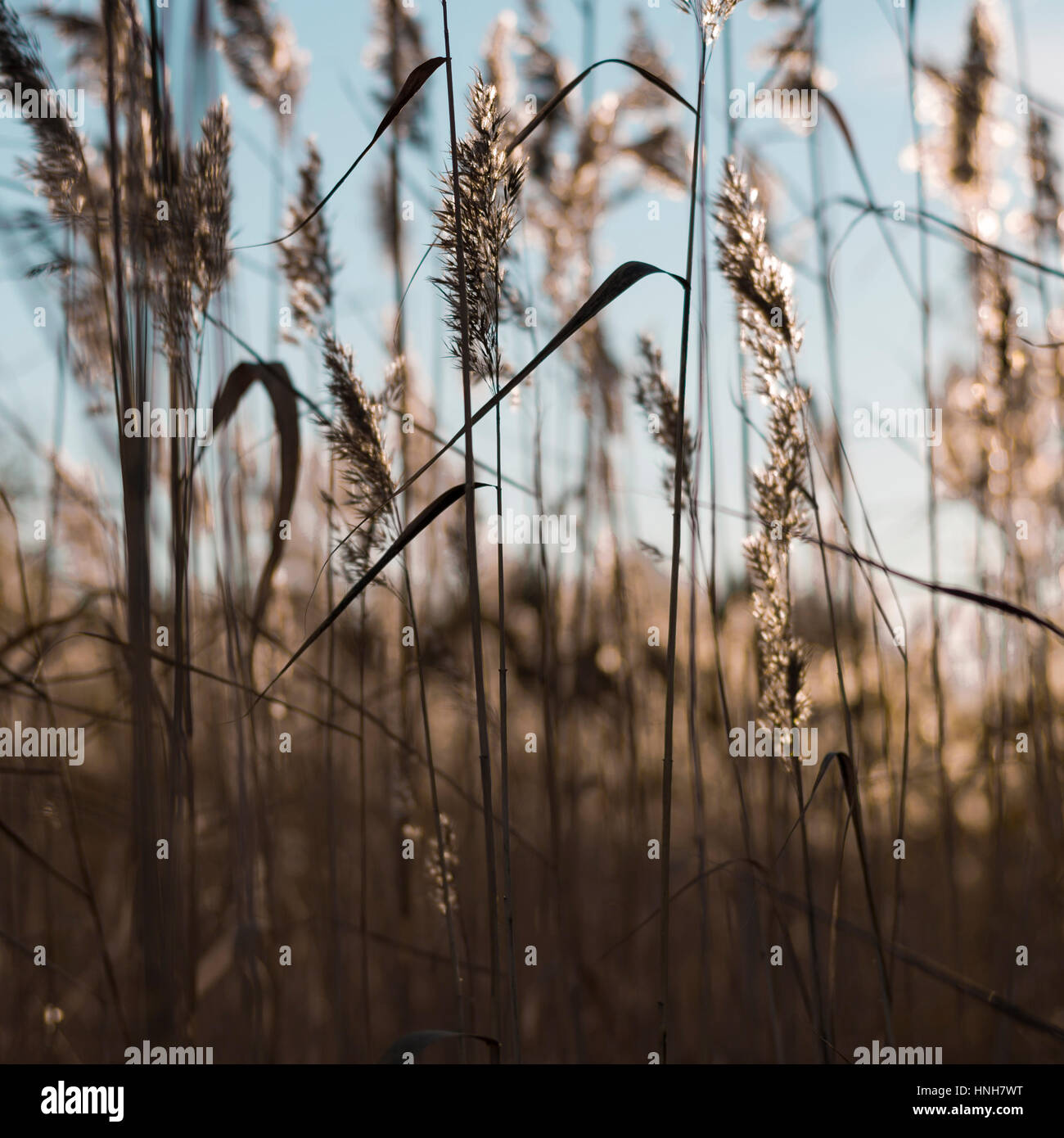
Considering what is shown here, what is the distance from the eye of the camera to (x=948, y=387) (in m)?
2.39

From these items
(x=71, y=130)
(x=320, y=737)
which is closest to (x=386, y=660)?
(x=320, y=737)

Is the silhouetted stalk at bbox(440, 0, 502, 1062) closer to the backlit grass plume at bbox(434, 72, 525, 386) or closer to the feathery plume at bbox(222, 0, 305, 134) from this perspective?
the backlit grass plume at bbox(434, 72, 525, 386)

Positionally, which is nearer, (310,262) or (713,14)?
(713,14)

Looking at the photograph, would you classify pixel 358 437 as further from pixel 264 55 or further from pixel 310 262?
pixel 264 55

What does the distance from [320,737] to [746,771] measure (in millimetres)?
919

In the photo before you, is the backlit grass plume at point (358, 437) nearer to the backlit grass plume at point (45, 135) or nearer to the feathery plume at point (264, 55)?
the backlit grass plume at point (45, 135)

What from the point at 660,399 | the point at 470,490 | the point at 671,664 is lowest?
the point at 671,664

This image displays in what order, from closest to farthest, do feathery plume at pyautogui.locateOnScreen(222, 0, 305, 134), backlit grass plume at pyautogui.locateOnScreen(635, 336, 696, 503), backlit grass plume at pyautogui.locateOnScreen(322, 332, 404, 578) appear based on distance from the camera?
backlit grass plume at pyautogui.locateOnScreen(322, 332, 404, 578) < backlit grass plume at pyautogui.locateOnScreen(635, 336, 696, 503) < feathery plume at pyautogui.locateOnScreen(222, 0, 305, 134)

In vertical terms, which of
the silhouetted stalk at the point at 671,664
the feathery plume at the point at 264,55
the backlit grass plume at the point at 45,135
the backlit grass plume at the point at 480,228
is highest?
the feathery plume at the point at 264,55

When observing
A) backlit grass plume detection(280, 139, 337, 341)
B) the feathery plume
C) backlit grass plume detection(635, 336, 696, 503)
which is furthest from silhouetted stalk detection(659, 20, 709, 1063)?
the feathery plume

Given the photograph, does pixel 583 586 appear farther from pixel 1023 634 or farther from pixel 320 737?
pixel 1023 634

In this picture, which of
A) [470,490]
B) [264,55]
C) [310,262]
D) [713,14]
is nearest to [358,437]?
[470,490]

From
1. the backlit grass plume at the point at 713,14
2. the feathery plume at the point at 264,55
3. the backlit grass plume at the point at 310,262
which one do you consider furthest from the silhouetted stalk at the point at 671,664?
the feathery plume at the point at 264,55

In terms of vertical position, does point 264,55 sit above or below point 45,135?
above
